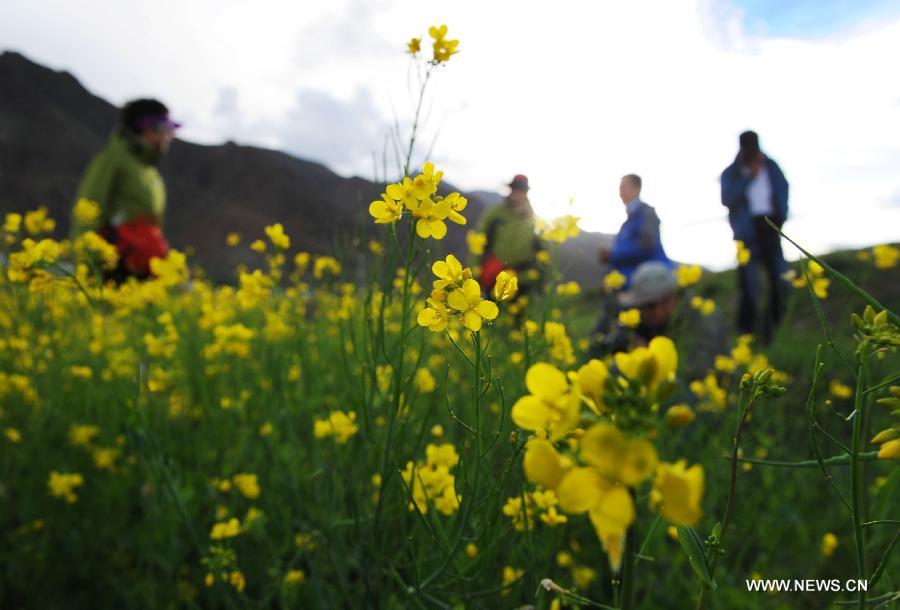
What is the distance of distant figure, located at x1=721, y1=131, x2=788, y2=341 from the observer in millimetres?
4867

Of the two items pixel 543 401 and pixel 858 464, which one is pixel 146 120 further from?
pixel 858 464

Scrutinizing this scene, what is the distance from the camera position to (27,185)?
35.0 meters

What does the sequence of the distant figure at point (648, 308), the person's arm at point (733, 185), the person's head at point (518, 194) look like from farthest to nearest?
the person's head at point (518, 194) < the person's arm at point (733, 185) < the distant figure at point (648, 308)

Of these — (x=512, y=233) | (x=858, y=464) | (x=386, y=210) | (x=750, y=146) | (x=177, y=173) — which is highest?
(x=177, y=173)

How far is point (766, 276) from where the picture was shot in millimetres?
5066

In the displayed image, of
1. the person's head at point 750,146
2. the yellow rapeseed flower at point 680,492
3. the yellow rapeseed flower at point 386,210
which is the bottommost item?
the yellow rapeseed flower at point 680,492

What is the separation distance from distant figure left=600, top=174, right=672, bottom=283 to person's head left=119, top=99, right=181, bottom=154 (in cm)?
458

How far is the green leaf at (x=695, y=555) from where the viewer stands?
2.18 feet

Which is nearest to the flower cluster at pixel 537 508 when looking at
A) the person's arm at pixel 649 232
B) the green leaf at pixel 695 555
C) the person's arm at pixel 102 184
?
the green leaf at pixel 695 555

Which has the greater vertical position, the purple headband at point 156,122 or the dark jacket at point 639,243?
the purple headband at point 156,122

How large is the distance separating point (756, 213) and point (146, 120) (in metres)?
6.13

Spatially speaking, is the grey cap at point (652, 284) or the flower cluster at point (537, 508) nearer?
the flower cluster at point (537, 508)

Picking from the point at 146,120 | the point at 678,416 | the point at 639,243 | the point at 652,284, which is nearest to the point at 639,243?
the point at 639,243

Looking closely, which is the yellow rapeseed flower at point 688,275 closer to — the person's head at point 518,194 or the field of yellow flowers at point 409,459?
the field of yellow flowers at point 409,459
